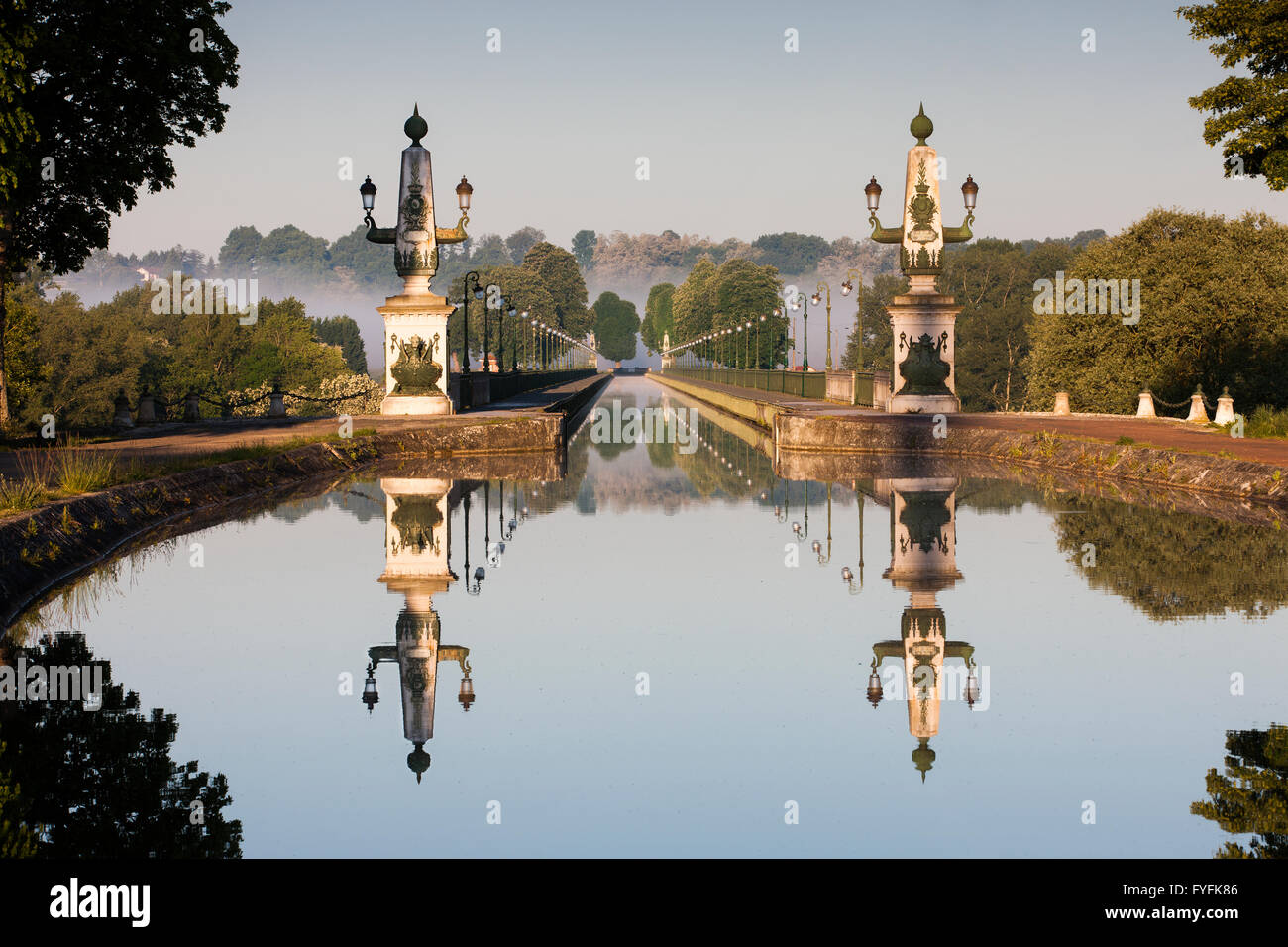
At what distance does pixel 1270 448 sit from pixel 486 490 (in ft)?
49.7

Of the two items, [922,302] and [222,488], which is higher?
[922,302]

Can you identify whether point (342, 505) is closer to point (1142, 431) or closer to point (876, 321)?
point (1142, 431)

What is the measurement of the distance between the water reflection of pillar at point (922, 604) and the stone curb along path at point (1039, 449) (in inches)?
165

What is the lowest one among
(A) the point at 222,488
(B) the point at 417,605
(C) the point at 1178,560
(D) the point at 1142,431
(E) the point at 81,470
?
(B) the point at 417,605

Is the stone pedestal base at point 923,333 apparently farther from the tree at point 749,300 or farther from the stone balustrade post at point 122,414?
the tree at point 749,300

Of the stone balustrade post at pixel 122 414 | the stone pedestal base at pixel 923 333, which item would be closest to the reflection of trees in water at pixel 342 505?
the stone balustrade post at pixel 122 414

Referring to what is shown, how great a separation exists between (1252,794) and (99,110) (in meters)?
30.1

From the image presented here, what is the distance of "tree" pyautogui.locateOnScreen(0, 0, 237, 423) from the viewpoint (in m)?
29.4

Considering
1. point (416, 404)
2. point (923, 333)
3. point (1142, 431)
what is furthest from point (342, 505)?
point (923, 333)

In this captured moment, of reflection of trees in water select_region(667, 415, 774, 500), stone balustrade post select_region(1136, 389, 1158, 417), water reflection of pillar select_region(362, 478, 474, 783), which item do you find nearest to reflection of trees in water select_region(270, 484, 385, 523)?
water reflection of pillar select_region(362, 478, 474, 783)

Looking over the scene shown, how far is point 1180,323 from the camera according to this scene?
59.8 metres

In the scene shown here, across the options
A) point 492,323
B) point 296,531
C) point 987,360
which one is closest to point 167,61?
point 296,531

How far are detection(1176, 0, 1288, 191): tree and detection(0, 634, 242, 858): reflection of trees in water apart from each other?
27.5m

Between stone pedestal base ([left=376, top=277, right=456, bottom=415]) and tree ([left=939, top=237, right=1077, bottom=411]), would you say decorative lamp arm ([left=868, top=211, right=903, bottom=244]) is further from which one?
tree ([left=939, top=237, right=1077, bottom=411])
